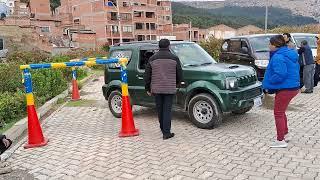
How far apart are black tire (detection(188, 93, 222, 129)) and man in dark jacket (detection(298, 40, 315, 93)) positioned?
16.5 feet

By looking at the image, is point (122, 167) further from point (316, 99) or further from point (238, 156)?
point (316, 99)

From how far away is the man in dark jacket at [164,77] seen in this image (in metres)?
6.73

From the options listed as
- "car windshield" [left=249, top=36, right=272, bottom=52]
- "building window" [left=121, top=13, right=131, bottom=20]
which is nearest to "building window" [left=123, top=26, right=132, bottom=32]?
"building window" [left=121, top=13, right=131, bottom=20]

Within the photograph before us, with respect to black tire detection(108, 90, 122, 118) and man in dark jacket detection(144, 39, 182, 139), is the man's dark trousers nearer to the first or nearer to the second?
man in dark jacket detection(144, 39, 182, 139)

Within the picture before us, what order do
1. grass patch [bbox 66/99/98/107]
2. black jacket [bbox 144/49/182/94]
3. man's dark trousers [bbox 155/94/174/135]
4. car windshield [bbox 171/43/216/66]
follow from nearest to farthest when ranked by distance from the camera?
black jacket [bbox 144/49/182/94] < man's dark trousers [bbox 155/94/174/135] < car windshield [bbox 171/43/216/66] < grass patch [bbox 66/99/98/107]

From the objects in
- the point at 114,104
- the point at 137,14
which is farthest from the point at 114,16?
the point at 114,104

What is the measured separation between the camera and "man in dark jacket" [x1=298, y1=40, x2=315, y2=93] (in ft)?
35.9

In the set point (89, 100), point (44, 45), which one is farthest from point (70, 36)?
point (89, 100)

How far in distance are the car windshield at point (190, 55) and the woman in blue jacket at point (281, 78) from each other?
7.53 ft

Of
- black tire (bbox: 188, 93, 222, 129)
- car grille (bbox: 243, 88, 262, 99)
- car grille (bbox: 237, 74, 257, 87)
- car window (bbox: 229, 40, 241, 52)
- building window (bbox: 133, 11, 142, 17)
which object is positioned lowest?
black tire (bbox: 188, 93, 222, 129)

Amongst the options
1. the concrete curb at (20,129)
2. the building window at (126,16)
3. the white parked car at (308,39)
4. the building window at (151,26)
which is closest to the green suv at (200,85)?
the concrete curb at (20,129)

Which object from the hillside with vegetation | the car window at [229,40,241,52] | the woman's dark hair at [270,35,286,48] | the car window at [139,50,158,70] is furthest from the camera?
the hillside with vegetation

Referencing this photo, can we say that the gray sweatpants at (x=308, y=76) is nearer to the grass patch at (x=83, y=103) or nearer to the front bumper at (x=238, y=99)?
the front bumper at (x=238, y=99)

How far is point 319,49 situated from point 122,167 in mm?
8741
